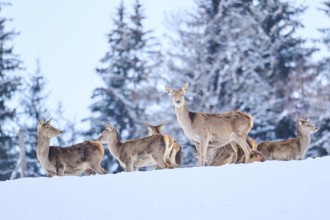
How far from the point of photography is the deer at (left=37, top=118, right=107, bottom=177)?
19562 mm

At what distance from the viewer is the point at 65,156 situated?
1980 centimetres

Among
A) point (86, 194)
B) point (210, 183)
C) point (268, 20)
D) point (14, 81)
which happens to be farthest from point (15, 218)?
point (268, 20)

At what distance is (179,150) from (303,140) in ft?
10.6

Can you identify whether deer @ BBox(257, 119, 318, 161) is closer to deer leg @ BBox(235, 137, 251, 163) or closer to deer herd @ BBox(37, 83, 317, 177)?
deer herd @ BBox(37, 83, 317, 177)

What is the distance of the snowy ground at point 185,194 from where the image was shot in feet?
37.8

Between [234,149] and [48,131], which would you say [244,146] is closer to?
[234,149]

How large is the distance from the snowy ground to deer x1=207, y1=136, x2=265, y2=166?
4.44m

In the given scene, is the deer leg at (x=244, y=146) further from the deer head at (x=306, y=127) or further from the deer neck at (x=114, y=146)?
the deer neck at (x=114, y=146)

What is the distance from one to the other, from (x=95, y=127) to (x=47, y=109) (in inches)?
139

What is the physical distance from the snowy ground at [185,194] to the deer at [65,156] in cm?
478

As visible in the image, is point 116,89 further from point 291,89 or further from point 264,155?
point 264,155

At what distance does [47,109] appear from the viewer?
4203 centimetres

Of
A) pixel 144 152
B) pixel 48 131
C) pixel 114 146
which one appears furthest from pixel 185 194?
pixel 114 146

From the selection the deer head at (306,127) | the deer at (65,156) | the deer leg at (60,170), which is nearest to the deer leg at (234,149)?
the deer head at (306,127)
